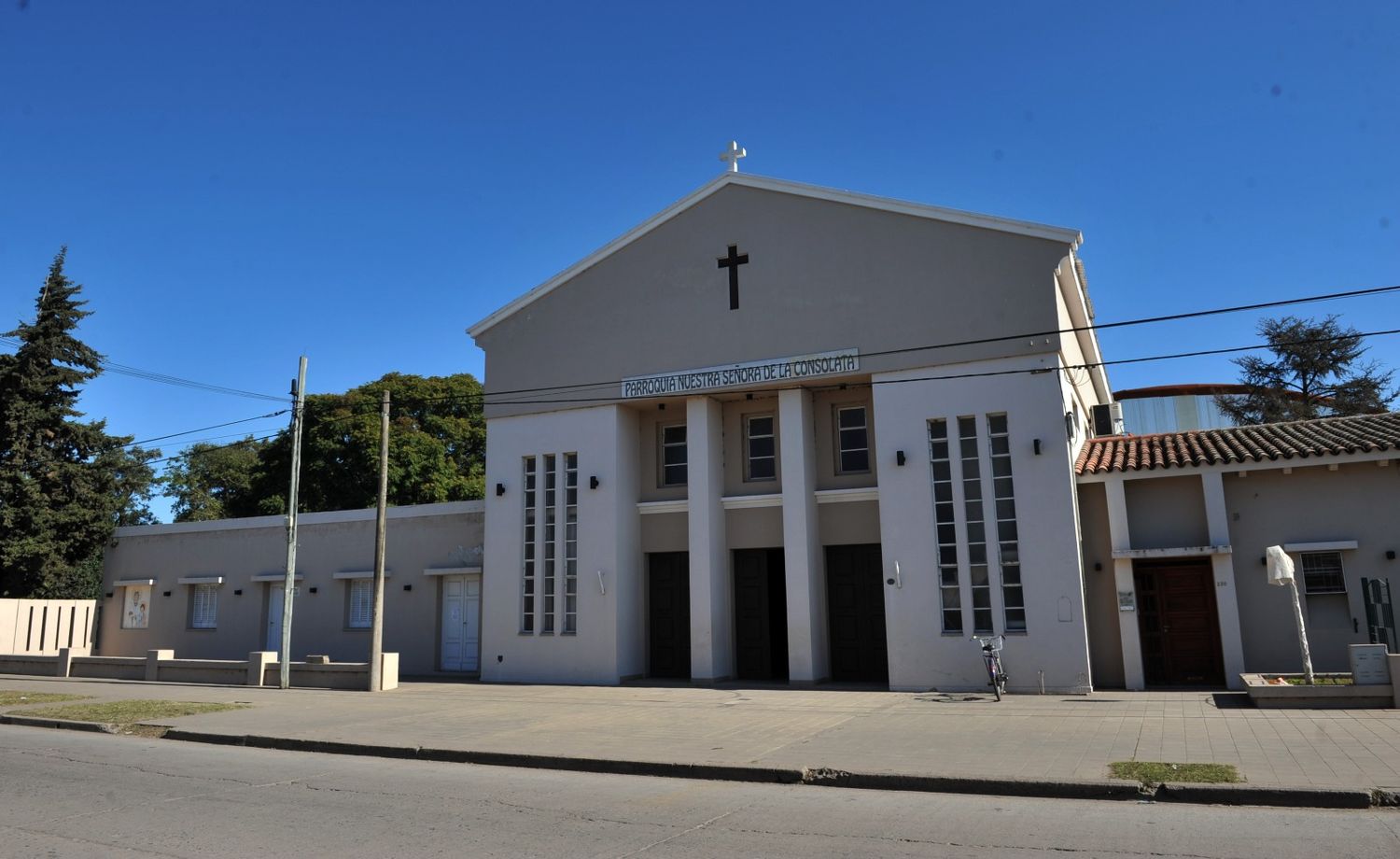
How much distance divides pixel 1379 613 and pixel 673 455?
13342 millimetres

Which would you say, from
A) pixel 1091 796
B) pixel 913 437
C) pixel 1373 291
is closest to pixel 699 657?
pixel 913 437

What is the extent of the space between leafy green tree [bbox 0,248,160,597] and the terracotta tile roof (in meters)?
28.6

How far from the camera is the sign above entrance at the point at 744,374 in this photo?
18656mm

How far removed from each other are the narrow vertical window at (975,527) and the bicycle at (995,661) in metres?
0.58

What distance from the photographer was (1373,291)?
12.5 m

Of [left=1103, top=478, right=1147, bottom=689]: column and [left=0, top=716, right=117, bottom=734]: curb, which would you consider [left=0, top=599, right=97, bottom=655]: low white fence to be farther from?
[left=1103, top=478, right=1147, bottom=689]: column

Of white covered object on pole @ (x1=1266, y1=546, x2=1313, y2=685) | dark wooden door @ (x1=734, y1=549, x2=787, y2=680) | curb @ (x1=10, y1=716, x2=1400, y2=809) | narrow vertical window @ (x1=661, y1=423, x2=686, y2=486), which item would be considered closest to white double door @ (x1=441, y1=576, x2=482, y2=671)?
narrow vertical window @ (x1=661, y1=423, x2=686, y2=486)

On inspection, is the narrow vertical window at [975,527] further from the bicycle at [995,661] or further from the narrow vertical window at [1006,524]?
the bicycle at [995,661]

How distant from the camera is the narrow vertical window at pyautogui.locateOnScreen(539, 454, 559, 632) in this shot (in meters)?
21.0

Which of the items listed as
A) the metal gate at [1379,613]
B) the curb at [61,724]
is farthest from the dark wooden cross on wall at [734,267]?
the curb at [61,724]

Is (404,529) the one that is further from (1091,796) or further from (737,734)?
(1091,796)

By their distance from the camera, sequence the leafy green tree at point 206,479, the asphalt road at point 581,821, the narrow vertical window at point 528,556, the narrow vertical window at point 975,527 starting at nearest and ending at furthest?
the asphalt road at point 581,821 → the narrow vertical window at point 975,527 → the narrow vertical window at point 528,556 → the leafy green tree at point 206,479

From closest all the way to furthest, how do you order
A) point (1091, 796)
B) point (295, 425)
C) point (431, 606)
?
point (1091, 796) < point (295, 425) < point (431, 606)

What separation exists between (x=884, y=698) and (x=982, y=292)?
763 cm
